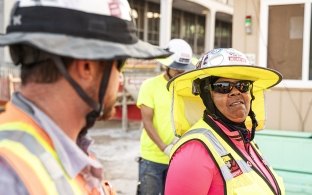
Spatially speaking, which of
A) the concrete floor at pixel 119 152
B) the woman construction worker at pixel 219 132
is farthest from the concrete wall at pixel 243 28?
the woman construction worker at pixel 219 132

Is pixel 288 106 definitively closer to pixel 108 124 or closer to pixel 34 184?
pixel 34 184

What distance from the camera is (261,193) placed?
2.20 meters

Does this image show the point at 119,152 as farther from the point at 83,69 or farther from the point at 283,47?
the point at 83,69

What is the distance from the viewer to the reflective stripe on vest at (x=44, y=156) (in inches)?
42.9

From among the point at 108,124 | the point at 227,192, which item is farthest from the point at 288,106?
the point at 108,124

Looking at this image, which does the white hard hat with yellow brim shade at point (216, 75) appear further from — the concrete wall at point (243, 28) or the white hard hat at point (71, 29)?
the concrete wall at point (243, 28)

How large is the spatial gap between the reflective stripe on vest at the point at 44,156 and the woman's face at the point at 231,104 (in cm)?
148

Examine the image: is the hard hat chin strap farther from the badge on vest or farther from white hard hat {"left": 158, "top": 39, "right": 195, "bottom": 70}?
white hard hat {"left": 158, "top": 39, "right": 195, "bottom": 70}

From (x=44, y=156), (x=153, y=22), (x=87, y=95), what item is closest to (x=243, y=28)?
(x=87, y=95)

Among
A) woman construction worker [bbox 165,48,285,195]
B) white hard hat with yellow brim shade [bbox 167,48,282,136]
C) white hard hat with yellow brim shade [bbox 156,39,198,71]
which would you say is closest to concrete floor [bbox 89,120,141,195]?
white hard hat with yellow brim shade [bbox 156,39,198,71]

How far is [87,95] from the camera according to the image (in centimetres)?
125

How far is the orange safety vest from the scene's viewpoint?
105cm

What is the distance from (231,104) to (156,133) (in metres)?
1.68

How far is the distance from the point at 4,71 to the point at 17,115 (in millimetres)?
11159
